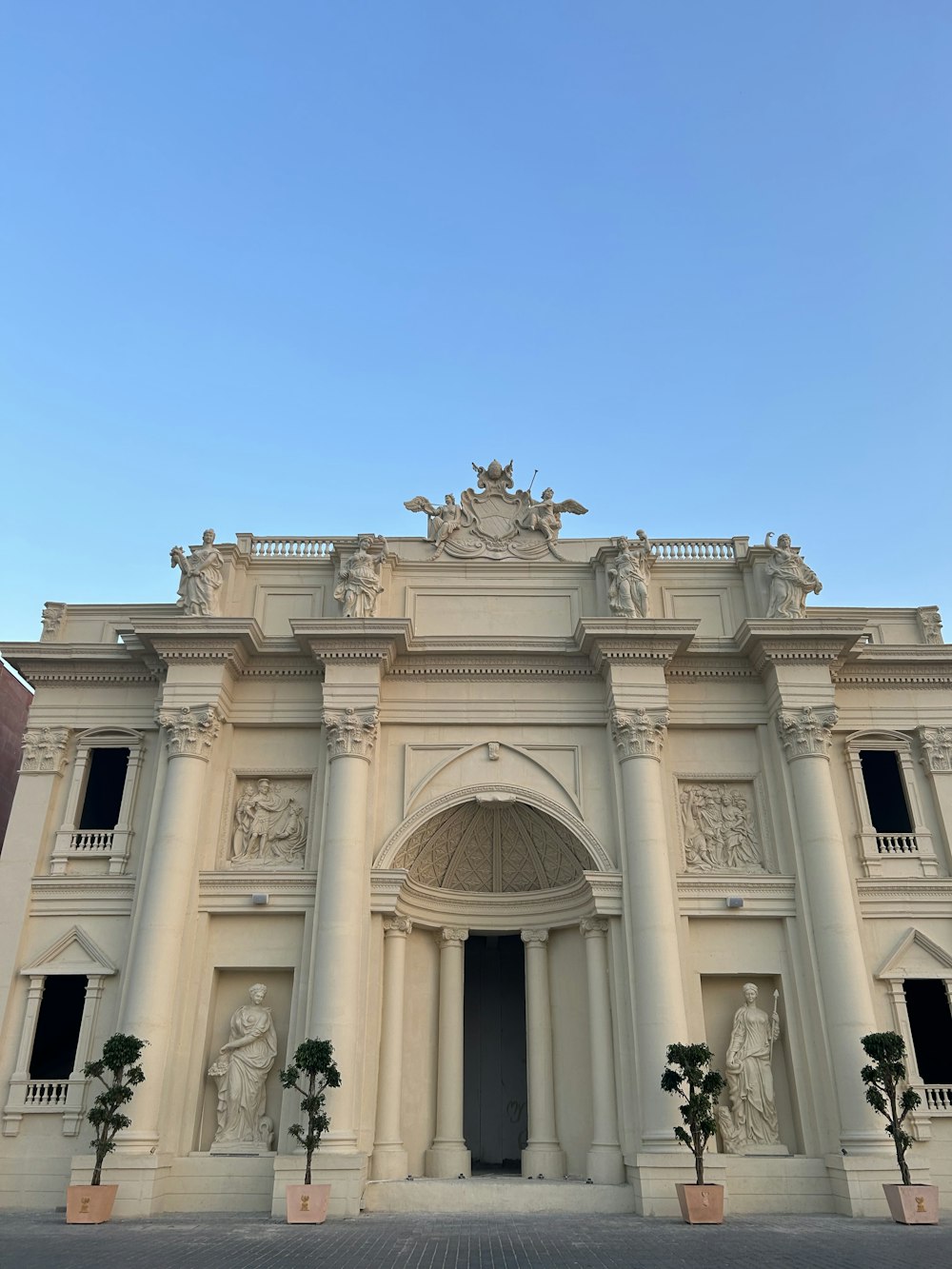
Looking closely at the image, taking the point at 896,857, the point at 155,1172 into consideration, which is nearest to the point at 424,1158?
the point at 155,1172

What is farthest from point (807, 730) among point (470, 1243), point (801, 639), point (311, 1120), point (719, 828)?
point (311, 1120)

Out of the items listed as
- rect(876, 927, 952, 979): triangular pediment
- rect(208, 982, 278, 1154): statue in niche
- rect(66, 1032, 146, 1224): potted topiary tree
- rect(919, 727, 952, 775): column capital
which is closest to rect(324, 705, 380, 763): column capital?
rect(208, 982, 278, 1154): statue in niche

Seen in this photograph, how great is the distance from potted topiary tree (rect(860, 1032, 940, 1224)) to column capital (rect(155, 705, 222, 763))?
43.2 feet

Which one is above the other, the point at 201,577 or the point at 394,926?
the point at 201,577

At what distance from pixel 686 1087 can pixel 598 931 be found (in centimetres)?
315

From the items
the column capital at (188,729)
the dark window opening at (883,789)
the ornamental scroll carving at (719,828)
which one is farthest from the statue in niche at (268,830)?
the dark window opening at (883,789)

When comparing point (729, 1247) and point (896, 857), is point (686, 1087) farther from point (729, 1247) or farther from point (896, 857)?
point (896, 857)

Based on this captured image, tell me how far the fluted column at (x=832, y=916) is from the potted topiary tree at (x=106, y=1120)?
1200 centimetres

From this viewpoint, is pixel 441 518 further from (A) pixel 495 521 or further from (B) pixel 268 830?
(B) pixel 268 830

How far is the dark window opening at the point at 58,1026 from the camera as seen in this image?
1811 cm

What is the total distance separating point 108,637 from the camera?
71.2 feet

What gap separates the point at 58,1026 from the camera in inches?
730

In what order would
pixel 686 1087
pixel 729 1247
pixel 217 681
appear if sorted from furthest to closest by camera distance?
pixel 217 681 → pixel 686 1087 → pixel 729 1247

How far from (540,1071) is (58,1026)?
953cm
